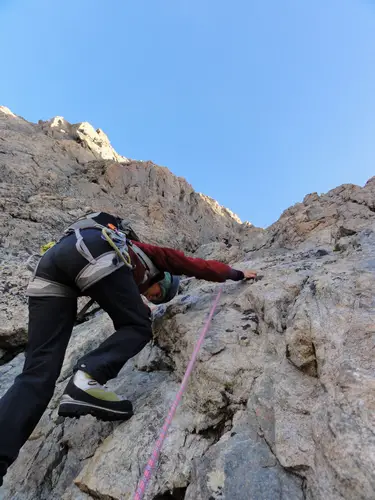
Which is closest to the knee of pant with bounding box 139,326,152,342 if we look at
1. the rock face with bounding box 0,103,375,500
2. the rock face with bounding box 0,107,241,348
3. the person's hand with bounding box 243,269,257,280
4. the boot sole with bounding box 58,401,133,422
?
the rock face with bounding box 0,103,375,500

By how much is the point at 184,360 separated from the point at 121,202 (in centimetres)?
894

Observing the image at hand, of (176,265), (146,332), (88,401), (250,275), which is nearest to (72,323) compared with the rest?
(146,332)

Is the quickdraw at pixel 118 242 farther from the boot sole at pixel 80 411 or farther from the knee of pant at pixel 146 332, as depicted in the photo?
the boot sole at pixel 80 411

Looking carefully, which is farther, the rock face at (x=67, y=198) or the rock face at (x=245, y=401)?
the rock face at (x=67, y=198)

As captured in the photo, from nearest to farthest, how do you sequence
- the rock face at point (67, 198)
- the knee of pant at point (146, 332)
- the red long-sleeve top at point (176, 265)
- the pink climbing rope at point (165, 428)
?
the pink climbing rope at point (165, 428) < the knee of pant at point (146, 332) < the red long-sleeve top at point (176, 265) < the rock face at point (67, 198)

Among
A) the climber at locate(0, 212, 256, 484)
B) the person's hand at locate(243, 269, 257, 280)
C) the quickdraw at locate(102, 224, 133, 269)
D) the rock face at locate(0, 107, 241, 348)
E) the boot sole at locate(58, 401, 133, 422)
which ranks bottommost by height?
the boot sole at locate(58, 401, 133, 422)

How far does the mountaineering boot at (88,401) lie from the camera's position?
3234 millimetres

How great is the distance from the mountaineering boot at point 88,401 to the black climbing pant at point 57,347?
0.11 meters

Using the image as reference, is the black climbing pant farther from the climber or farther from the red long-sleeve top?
the red long-sleeve top

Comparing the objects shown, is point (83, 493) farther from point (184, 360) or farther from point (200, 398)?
point (184, 360)

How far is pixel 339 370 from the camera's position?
8.59 feet

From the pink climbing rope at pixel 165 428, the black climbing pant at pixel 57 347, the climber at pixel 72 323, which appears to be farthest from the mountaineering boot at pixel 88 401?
the pink climbing rope at pixel 165 428

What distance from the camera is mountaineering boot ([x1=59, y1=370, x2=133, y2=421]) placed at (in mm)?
3234

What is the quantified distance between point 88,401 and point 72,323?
1.00m
